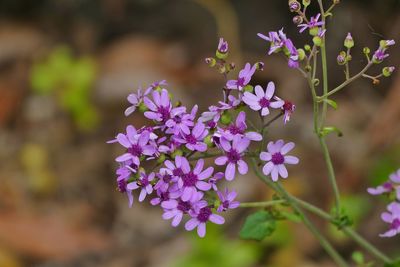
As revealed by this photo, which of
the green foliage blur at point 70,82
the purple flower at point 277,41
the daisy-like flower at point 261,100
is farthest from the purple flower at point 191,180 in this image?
the green foliage blur at point 70,82

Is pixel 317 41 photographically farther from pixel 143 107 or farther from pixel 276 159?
pixel 143 107

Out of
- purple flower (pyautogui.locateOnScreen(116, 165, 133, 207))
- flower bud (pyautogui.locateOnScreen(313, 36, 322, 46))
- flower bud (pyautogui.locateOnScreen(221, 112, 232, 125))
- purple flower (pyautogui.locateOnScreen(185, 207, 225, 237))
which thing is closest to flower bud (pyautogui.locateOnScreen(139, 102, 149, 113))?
purple flower (pyautogui.locateOnScreen(116, 165, 133, 207))

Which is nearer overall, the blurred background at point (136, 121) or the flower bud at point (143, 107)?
the flower bud at point (143, 107)

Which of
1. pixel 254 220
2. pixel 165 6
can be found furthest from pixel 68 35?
pixel 254 220

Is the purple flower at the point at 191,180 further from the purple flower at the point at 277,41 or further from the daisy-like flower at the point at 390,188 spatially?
the daisy-like flower at the point at 390,188

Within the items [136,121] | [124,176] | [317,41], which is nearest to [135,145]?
[124,176]

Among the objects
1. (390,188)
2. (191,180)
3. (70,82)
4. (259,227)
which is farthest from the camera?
(70,82)
